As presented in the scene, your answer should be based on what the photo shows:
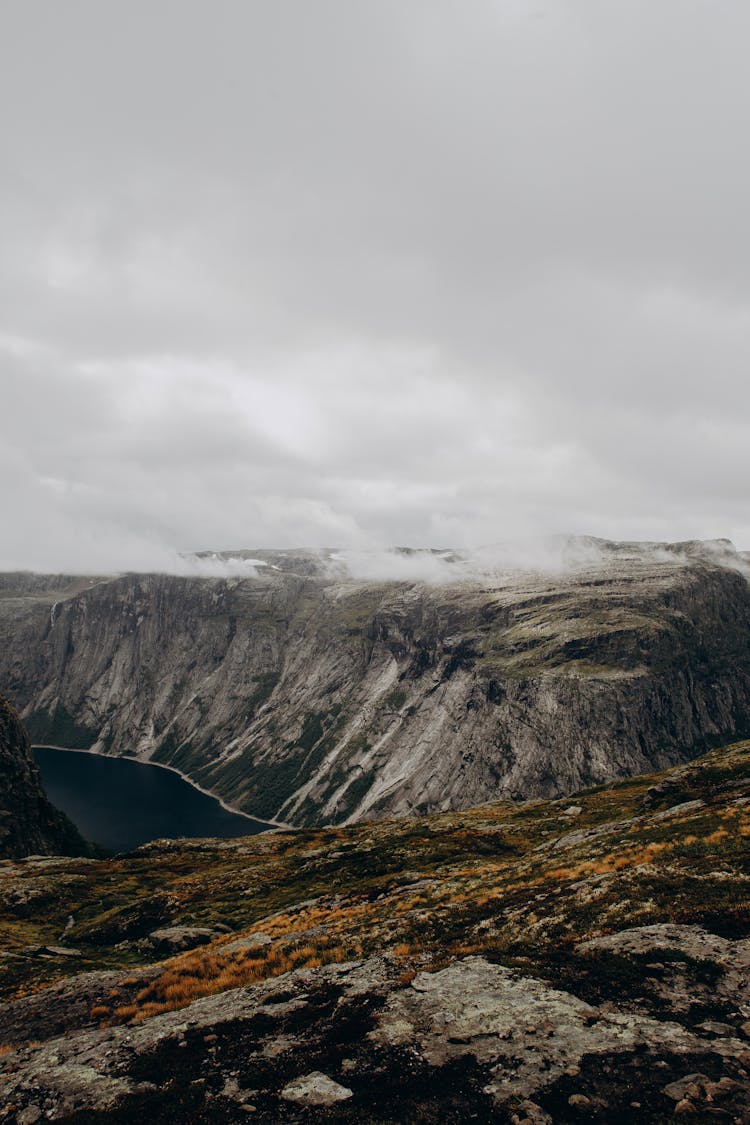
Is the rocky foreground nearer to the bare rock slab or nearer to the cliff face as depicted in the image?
the bare rock slab

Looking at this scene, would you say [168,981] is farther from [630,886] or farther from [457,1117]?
[630,886]

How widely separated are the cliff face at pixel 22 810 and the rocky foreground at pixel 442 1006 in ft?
381

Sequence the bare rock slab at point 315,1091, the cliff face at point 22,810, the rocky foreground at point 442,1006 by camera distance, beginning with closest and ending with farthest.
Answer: the rocky foreground at point 442,1006 → the bare rock slab at point 315,1091 → the cliff face at point 22,810

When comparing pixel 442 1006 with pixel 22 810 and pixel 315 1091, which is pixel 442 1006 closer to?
pixel 315 1091

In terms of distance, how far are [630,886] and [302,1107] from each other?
19673 mm

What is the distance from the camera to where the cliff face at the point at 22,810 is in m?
132

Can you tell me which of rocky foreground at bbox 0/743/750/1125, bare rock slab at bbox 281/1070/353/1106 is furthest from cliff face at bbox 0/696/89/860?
bare rock slab at bbox 281/1070/353/1106

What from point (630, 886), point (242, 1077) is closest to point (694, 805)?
point (630, 886)

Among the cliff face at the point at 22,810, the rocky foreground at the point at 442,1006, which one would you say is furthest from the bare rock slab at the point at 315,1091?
the cliff face at the point at 22,810

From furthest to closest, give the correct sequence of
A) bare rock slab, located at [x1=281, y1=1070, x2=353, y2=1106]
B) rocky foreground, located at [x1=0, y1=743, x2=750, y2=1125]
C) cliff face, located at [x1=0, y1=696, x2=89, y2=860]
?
cliff face, located at [x1=0, y1=696, x2=89, y2=860]
bare rock slab, located at [x1=281, y1=1070, x2=353, y2=1106]
rocky foreground, located at [x1=0, y1=743, x2=750, y2=1125]

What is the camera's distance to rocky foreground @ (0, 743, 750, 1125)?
1203 cm

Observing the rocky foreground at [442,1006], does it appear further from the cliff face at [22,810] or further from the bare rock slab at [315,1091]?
the cliff face at [22,810]

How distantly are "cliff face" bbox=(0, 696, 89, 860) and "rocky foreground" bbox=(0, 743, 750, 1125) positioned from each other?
116246 millimetres

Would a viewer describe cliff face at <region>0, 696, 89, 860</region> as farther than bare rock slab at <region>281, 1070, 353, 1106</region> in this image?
Yes
